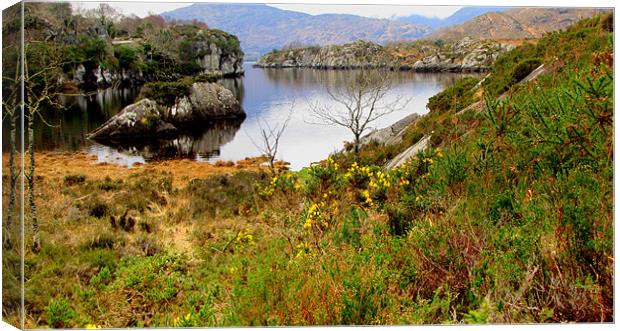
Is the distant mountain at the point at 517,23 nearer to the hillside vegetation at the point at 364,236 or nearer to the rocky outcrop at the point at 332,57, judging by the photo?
the hillside vegetation at the point at 364,236

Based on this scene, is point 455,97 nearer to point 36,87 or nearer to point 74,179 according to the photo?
point 74,179

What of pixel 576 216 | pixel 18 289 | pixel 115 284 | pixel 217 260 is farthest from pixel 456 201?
pixel 18 289

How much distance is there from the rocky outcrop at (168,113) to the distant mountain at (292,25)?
941mm

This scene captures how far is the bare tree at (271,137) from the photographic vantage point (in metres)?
5.52

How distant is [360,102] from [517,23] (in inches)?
71.6

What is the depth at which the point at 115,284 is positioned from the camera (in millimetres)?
4609

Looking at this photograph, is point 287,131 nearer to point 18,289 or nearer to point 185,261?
point 185,261

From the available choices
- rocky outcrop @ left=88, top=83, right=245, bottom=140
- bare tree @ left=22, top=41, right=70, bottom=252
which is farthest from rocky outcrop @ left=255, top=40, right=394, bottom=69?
bare tree @ left=22, top=41, right=70, bottom=252

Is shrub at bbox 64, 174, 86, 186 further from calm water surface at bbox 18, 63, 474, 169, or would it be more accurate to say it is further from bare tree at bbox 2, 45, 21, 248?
bare tree at bbox 2, 45, 21, 248

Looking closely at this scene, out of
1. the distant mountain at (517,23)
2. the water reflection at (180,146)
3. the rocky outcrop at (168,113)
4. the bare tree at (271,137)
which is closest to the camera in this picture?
the distant mountain at (517,23)

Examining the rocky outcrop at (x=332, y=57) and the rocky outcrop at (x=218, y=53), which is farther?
the rocky outcrop at (x=332, y=57)

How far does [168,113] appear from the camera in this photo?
680cm

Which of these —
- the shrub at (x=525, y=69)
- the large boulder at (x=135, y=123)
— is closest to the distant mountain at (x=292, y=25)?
the large boulder at (x=135, y=123)

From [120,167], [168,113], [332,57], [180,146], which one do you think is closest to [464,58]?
[332,57]
